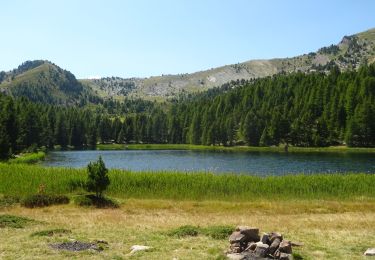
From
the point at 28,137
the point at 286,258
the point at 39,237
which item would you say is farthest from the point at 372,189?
the point at 28,137

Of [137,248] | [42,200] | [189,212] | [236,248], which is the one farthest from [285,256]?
[42,200]

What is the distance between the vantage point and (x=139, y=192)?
47.5 metres

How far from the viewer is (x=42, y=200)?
40.8m

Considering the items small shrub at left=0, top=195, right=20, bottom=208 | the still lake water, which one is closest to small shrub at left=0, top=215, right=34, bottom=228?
small shrub at left=0, top=195, right=20, bottom=208

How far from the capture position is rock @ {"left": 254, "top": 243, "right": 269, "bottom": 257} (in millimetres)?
18411

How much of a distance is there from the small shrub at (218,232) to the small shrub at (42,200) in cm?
2105

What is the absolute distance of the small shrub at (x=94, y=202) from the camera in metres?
40.6

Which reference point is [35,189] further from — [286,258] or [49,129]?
[49,129]

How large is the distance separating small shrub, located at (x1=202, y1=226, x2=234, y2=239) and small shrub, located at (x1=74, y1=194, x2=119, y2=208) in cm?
1810

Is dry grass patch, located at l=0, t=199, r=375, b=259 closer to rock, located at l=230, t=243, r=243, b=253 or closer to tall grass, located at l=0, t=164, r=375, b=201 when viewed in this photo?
rock, located at l=230, t=243, r=243, b=253

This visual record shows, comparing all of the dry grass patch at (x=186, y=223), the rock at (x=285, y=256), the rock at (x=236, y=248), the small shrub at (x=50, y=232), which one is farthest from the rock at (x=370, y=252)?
the small shrub at (x=50, y=232)

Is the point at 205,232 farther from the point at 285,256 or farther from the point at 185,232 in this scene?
the point at 285,256

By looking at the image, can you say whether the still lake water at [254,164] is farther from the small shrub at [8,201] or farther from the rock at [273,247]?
the rock at [273,247]

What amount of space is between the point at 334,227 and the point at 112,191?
2637cm
